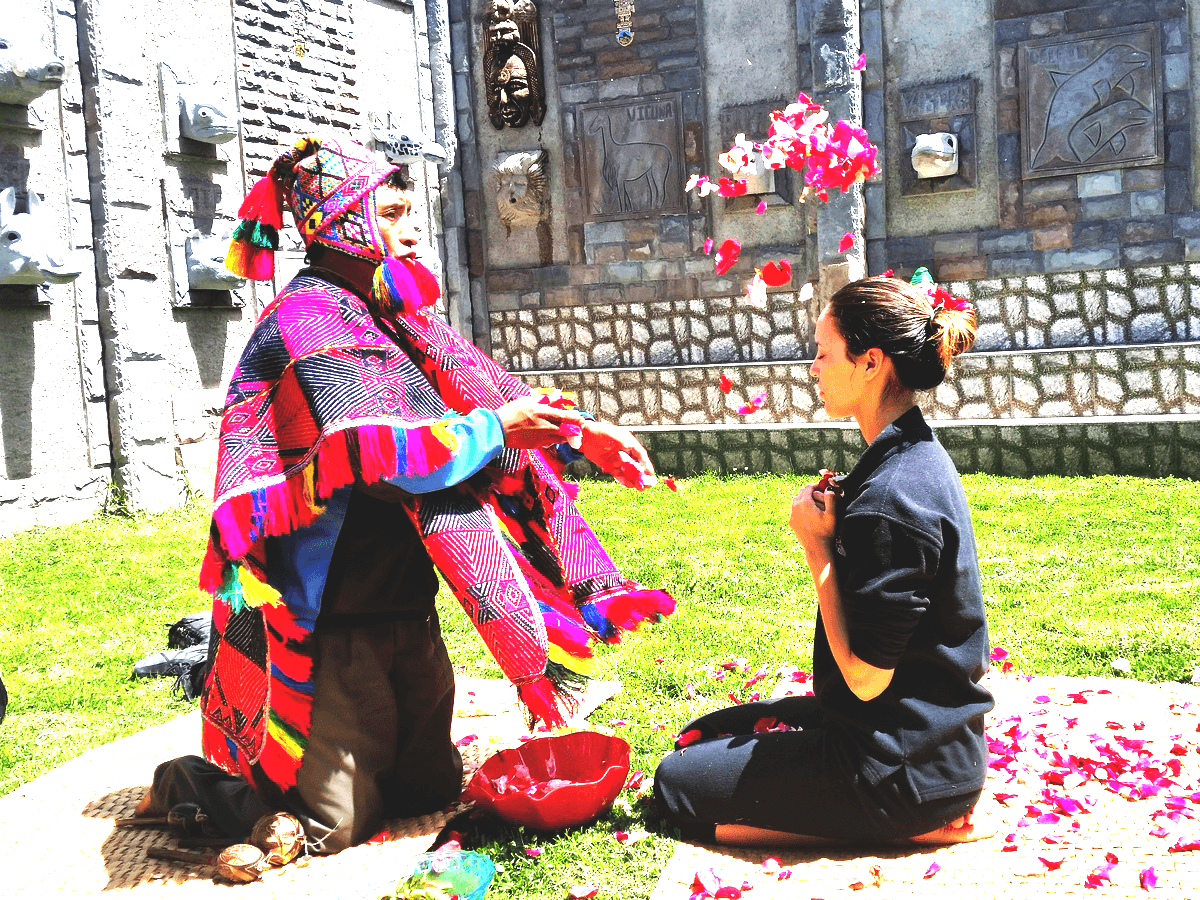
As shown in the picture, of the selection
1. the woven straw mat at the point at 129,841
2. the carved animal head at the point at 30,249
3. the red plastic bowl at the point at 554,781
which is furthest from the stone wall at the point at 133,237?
the red plastic bowl at the point at 554,781

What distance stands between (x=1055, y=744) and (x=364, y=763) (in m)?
1.98

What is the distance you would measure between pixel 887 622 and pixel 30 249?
6361 mm

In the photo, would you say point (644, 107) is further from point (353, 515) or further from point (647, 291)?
point (353, 515)

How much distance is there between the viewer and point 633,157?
34.4 ft

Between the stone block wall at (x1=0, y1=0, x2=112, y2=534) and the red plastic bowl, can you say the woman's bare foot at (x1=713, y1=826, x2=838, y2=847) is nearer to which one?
the red plastic bowl

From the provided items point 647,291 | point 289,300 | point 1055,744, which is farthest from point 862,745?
point 647,291

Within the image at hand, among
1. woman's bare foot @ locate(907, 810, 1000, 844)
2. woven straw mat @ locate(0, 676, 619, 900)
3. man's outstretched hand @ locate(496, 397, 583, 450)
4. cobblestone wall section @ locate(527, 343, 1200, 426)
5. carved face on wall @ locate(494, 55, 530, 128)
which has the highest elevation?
carved face on wall @ locate(494, 55, 530, 128)

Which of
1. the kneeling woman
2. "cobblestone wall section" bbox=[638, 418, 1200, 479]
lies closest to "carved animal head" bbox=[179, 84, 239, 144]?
"cobblestone wall section" bbox=[638, 418, 1200, 479]

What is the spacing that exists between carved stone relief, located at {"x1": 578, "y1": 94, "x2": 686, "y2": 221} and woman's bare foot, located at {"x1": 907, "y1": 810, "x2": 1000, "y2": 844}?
8.27 m

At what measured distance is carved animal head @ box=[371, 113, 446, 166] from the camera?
397 inches

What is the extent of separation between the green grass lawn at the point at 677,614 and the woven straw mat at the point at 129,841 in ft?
0.68

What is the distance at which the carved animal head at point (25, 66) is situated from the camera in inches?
270

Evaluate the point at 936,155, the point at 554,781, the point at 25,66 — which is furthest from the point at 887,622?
the point at 936,155

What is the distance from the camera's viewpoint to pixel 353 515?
113 inches
